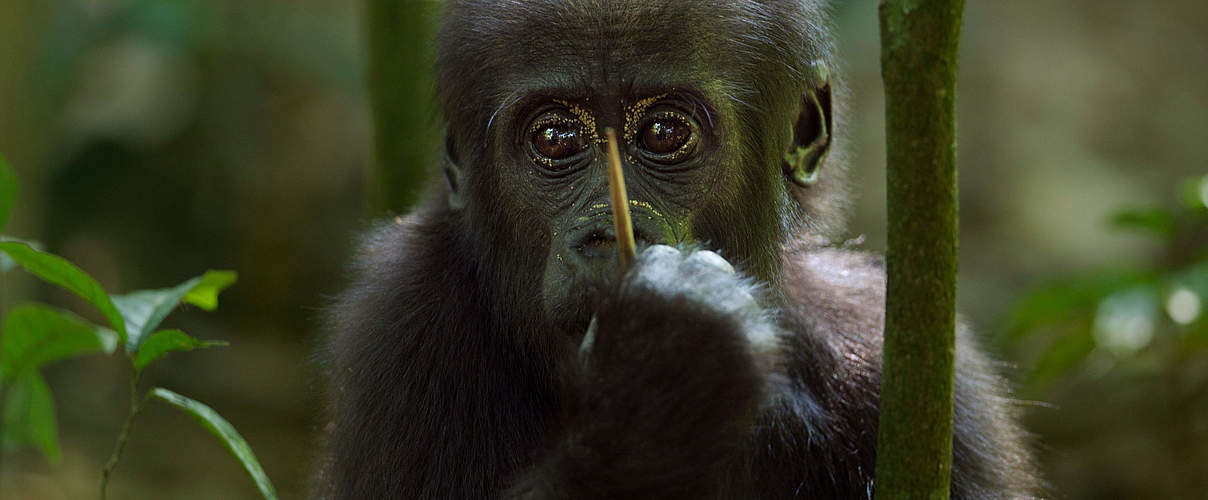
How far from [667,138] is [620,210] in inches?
35.3

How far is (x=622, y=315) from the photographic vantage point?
302 centimetres

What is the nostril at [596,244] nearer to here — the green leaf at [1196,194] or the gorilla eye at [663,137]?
the gorilla eye at [663,137]

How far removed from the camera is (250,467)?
12.1ft

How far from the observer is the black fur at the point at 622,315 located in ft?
10.0

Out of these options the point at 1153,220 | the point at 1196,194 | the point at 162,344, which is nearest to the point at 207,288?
the point at 162,344

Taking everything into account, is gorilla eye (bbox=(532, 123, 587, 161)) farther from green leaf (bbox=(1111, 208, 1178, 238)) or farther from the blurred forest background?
the blurred forest background

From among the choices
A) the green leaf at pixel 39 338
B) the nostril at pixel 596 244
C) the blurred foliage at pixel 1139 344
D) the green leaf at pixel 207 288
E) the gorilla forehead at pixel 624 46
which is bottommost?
the blurred foliage at pixel 1139 344

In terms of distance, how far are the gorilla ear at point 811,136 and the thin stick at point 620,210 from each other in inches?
56.0

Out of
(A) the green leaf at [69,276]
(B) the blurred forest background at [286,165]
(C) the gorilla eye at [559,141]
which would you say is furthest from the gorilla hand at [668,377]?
(B) the blurred forest background at [286,165]

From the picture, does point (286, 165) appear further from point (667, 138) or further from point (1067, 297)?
point (667, 138)

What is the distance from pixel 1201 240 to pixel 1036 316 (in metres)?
4.56

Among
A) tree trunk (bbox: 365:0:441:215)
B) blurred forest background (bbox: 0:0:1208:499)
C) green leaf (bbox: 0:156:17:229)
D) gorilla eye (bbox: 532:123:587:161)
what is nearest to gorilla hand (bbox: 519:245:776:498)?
gorilla eye (bbox: 532:123:587:161)

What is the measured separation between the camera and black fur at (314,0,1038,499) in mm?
3057

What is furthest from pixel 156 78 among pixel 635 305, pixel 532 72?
pixel 635 305
